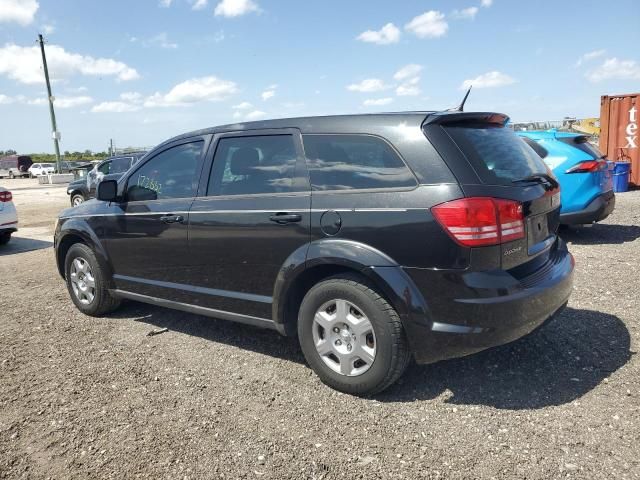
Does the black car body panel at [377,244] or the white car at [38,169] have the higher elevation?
the white car at [38,169]

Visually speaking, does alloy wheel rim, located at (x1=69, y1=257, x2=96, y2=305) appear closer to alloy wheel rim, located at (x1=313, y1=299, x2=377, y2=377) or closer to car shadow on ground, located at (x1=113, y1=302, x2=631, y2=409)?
car shadow on ground, located at (x1=113, y1=302, x2=631, y2=409)

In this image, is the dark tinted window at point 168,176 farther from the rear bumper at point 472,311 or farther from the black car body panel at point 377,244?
the rear bumper at point 472,311

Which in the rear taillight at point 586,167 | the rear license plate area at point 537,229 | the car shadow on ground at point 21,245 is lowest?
the car shadow on ground at point 21,245

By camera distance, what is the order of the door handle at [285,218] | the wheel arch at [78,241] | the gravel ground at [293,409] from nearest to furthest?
1. the gravel ground at [293,409]
2. the door handle at [285,218]
3. the wheel arch at [78,241]

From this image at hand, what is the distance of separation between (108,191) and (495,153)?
325cm

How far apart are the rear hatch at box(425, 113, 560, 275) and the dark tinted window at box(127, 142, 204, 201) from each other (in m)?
2.00

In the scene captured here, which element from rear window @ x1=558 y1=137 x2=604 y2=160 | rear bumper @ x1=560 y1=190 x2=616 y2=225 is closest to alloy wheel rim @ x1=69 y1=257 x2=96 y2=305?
rear bumper @ x1=560 y1=190 x2=616 y2=225

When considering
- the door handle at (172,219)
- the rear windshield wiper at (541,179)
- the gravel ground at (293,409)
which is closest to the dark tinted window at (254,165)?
the door handle at (172,219)

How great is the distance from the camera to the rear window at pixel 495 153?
115 inches

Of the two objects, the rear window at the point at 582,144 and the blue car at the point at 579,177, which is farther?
the rear window at the point at 582,144

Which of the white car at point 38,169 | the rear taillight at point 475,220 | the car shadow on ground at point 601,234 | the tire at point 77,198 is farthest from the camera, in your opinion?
the white car at point 38,169

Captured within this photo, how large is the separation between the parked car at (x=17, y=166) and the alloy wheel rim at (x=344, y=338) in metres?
50.1

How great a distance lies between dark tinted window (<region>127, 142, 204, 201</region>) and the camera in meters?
4.06

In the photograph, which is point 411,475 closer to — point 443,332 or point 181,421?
point 443,332
